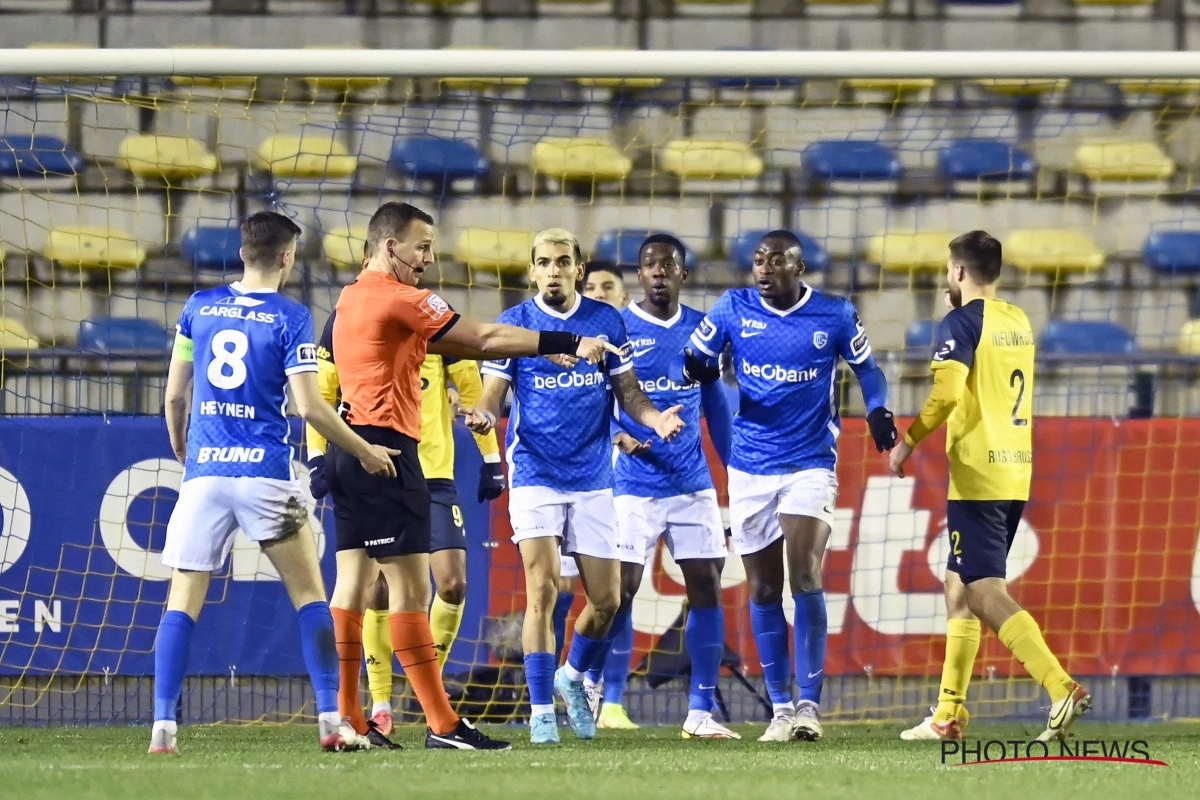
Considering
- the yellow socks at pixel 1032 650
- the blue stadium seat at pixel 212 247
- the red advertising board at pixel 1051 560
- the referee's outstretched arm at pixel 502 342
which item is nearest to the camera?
the referee's outstretched arm at pixel 502 342

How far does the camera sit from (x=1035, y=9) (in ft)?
40.8

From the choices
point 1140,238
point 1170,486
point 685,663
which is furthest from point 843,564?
point 1140,238

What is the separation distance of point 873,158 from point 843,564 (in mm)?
3933

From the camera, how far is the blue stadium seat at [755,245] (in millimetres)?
10258

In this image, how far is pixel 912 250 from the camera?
1079 cm

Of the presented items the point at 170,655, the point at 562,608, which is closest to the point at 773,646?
the point at 562,608

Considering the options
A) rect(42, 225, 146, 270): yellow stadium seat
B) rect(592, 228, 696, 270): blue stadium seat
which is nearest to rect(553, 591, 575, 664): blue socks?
rect(592, 228, 696, 270): blue stadium seat

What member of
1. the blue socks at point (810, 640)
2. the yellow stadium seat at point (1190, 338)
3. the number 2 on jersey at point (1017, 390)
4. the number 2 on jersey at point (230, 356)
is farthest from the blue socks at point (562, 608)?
the yellow stadium seat at point (1190, 338)

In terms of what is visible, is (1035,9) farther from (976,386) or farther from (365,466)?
(365,466)

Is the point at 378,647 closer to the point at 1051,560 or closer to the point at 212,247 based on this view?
the point at 1051,560

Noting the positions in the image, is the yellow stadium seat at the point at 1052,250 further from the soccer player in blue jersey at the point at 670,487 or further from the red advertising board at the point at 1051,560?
the soccer player in blue jersey at the point at 670,487

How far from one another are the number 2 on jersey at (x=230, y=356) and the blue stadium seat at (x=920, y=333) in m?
5.72

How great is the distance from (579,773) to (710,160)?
6.33 m

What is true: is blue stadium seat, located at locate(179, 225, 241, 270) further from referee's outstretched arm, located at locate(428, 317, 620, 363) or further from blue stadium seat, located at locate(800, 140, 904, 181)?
referee's outstretched arm, located at locate(428, 317, 620, 363)
